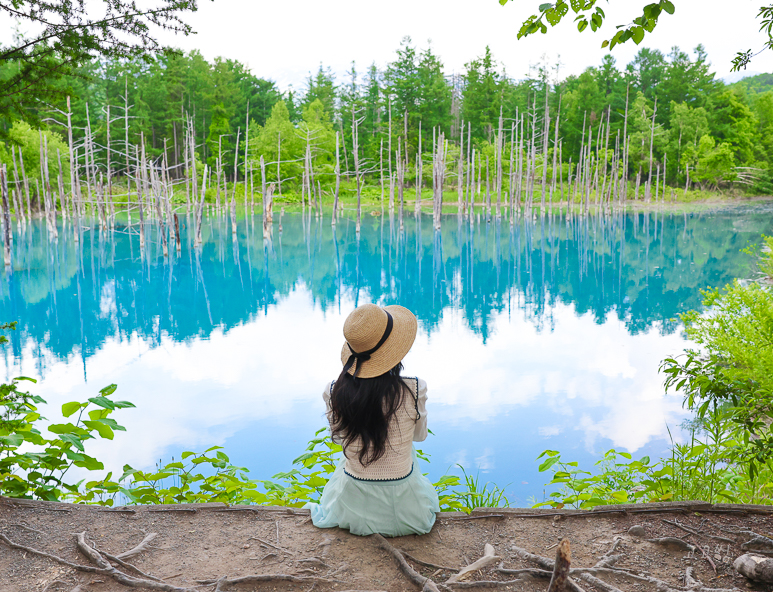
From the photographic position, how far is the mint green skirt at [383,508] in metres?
3.06

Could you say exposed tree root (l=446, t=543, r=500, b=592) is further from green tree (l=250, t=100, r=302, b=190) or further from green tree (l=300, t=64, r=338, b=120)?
green tree (l=300, t=64, r=338, b=120)

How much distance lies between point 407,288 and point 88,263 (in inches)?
434

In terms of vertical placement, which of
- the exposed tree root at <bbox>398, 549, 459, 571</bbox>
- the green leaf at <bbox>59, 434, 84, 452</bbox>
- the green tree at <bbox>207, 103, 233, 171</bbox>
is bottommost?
the exposed tree root at <bbox>398, 549, 459, 571</bbox>

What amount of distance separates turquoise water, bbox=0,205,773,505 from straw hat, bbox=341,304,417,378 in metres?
2.64

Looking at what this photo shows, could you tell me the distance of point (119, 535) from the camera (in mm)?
3094

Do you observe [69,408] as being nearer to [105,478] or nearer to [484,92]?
[105,478]

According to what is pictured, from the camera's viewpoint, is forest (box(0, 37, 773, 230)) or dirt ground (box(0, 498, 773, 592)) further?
forest (box(0, 37, 773, 230))

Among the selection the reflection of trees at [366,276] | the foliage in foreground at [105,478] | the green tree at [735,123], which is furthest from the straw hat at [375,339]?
the green tree at [735,123]

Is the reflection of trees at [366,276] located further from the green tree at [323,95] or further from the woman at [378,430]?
the green tree at [323,95]

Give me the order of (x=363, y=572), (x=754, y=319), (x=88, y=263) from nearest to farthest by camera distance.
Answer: (x=363, y=572) < (x=754, y=319) < (x=88, y=263)

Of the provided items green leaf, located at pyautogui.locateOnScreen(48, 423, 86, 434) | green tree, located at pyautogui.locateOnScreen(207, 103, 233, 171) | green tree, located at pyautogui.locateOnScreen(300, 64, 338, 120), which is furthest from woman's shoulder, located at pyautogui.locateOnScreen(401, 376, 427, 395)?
green tree, located at pyautogui.locateOnScreen(300, 64, 338, 120)

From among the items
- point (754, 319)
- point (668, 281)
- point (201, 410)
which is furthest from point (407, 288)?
point (754, 319)

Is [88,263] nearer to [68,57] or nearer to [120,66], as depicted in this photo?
[68,57]

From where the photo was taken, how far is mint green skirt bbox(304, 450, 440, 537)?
3.06 m
